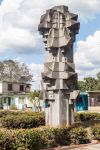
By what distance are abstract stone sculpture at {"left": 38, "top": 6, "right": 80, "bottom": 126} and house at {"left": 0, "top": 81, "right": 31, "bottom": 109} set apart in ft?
123

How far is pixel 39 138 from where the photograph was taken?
14.3m

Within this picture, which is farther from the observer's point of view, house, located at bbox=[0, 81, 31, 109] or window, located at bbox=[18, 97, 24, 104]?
window, located at bbox=[18, 97, 24, 104]

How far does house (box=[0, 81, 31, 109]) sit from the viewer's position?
6109 cm

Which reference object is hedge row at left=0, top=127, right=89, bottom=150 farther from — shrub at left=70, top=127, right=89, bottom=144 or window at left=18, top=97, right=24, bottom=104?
window at left=18, top=97, right=24, bottom=104

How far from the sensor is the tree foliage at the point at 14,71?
97.8 m

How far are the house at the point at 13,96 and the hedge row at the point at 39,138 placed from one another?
42085mm

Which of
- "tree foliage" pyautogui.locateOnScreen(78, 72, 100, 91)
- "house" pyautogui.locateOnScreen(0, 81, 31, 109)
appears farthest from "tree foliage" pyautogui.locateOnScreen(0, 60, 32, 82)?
"house" pyautogui.locateOnScreen(0, 81, 31, 109)

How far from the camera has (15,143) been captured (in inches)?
526

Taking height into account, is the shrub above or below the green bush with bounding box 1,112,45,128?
below

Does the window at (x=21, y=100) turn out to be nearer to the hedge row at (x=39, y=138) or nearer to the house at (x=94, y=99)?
the house at (x=94, y=99)

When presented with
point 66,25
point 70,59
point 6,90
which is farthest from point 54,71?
point 6,90

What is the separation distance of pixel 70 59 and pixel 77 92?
2.09 m

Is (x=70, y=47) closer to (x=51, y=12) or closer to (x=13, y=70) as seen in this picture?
(x=51, y=12)

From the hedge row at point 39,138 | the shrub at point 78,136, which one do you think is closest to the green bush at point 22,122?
the hedge row at point 39,138
